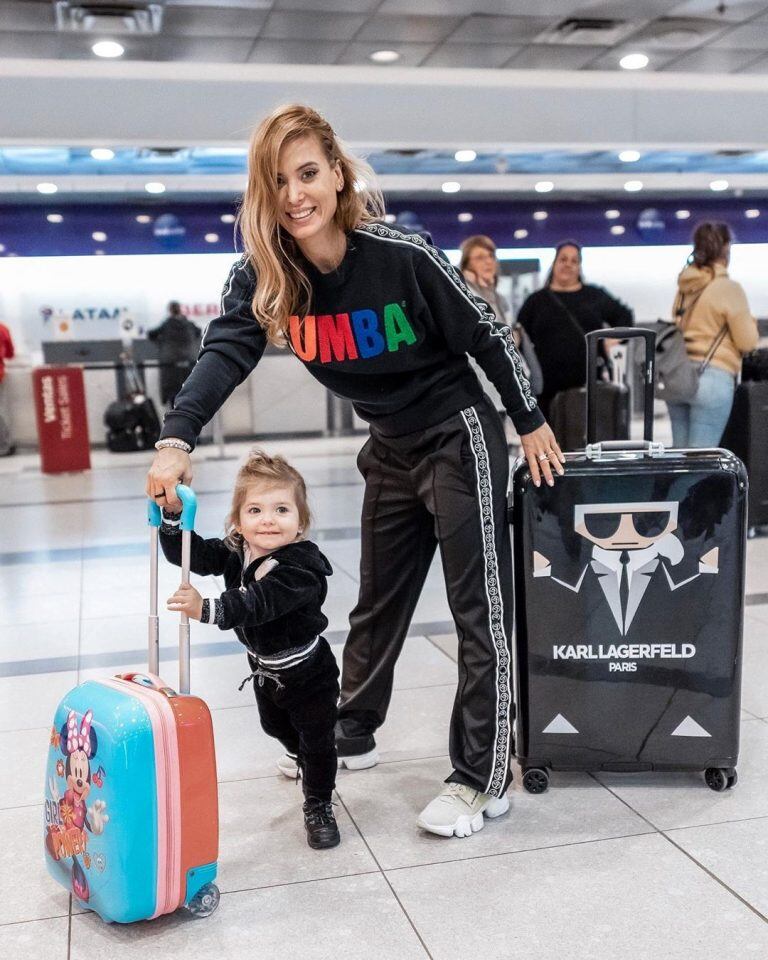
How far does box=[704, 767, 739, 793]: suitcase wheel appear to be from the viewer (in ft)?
6.95

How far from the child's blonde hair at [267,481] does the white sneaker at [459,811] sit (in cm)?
62

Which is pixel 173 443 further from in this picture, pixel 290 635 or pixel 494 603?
pixel 494 603

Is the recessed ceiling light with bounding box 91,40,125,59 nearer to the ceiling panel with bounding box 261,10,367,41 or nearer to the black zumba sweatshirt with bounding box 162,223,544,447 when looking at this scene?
the ceiling panel with bounding box 261,10,367,41

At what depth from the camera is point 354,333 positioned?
6.21 feet

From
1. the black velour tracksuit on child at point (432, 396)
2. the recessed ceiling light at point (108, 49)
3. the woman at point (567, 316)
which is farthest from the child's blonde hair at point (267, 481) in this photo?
the recessed ceiling light at point (108, 49)

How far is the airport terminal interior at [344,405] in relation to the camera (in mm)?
1719

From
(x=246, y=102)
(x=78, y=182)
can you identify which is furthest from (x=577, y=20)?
(x=78, y=182)

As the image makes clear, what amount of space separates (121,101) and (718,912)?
6848 millimetres

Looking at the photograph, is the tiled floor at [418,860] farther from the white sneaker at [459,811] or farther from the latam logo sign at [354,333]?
the latam logo sign at [354,333]

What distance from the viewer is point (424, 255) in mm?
1878

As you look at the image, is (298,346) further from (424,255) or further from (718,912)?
(718,912)

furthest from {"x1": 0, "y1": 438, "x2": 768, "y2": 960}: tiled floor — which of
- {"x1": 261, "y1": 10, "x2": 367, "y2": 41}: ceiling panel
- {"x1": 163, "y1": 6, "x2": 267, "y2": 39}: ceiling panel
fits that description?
{"x1": 261, "y1": 10, "x2": 367, "y2": 41}: ceiling panel

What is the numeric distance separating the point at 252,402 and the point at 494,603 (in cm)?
884

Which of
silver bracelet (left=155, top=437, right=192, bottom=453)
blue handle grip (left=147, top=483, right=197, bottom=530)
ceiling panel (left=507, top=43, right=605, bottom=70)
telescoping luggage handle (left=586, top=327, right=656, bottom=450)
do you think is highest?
ceiling panel (left=507, top=43, right=605, bottom=70)
